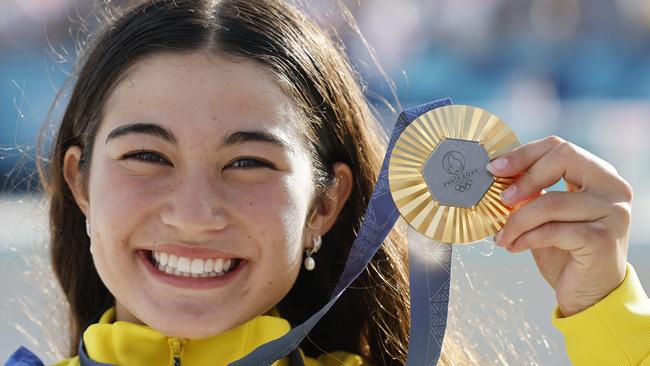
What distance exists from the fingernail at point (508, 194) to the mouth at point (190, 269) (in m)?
0.49

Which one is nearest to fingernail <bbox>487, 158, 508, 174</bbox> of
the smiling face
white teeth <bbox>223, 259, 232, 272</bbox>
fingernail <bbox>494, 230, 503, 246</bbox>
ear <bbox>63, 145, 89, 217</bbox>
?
fingernail <bbox>494, 230, 503, 246</bbox>

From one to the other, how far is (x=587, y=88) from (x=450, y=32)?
1.48 metres

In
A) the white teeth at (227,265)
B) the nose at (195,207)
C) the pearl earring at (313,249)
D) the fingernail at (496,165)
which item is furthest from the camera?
the pearl earring at (313,249)

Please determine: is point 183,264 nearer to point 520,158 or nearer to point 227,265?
point 227,265

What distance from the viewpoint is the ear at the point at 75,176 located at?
2.06 metres

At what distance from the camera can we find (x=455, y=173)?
64.9 inches

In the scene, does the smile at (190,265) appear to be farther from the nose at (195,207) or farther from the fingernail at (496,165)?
the fingernail at (496,165)

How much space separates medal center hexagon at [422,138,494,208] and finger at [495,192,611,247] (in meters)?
0.08

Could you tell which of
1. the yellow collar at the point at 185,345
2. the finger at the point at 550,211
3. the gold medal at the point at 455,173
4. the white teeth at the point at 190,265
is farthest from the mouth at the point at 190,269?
the finger at the point at 550,211

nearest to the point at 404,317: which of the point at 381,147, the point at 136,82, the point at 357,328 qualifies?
the point at 357,328

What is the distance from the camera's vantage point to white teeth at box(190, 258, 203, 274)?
1.83m

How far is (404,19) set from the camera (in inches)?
348

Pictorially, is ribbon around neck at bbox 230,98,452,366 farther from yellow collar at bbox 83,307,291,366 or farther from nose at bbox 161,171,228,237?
nose at bbox 161,171,228,237

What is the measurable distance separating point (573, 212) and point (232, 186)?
1.91 feet
